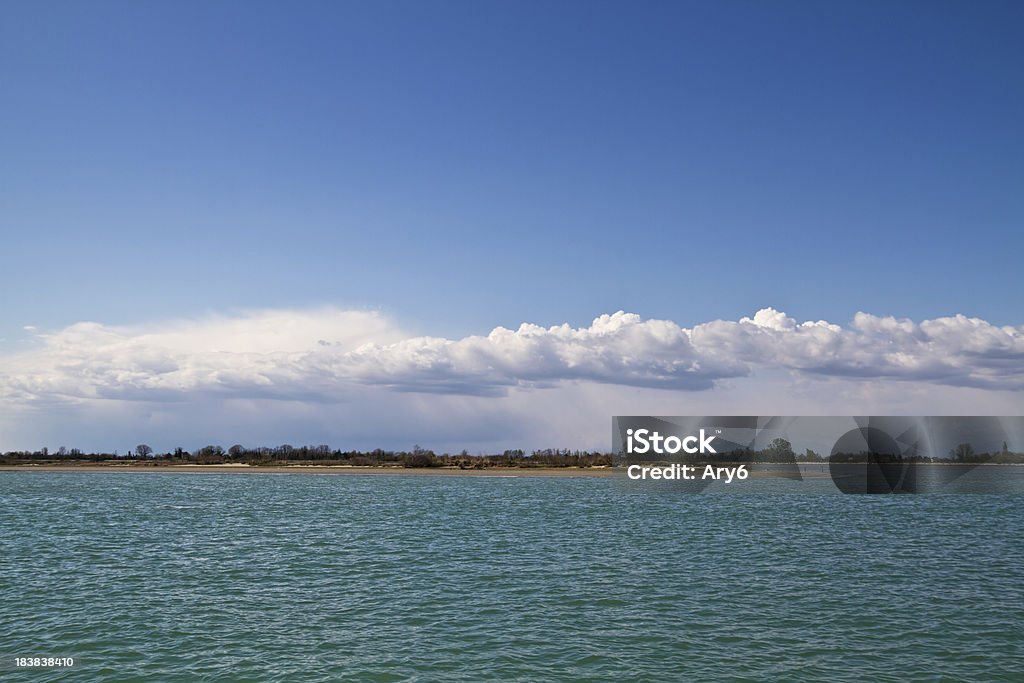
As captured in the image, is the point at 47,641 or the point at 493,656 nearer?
the point at 493,656

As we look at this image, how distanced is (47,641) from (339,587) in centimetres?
1383

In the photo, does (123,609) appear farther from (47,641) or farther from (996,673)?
(996,673)

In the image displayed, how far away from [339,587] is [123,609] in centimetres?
1015

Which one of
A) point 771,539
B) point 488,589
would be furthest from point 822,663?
point 771,539

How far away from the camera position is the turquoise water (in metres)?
26.2

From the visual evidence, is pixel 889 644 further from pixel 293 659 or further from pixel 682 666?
pixel 293 659

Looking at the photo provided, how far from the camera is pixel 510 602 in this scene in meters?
35.8

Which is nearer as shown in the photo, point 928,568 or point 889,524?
point 928,568

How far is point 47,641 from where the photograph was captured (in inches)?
1136

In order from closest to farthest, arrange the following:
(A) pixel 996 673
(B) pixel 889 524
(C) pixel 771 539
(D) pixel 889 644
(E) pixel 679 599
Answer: (A) pixel 996 673
(D) pixel 889 644
(E) pixel 679 599
(C) pixel 771 539
(B) pixel 889 524

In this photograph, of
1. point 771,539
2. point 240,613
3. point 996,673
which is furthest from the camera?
point 771,539

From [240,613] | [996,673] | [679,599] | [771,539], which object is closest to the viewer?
[996,673]

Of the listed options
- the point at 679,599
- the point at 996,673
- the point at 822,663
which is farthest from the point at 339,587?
the point at 996,673

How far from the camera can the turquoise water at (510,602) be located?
26172 mm
